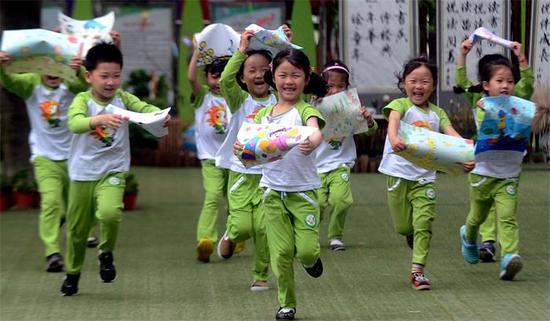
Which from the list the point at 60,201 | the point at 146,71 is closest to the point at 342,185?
the point at 60,201

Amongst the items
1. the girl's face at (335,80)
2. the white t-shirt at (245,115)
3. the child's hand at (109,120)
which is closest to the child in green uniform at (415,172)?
the white t-shirt at (245,115)

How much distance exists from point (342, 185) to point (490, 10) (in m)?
2.07

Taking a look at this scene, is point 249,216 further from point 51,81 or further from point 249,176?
point 51,81

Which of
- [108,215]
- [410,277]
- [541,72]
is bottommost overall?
[410,277]

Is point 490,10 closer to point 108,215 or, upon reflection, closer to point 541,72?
point 541,72

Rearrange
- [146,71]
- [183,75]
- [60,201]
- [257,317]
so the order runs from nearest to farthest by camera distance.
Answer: [257,317] → [60,201] → [183,75] → [146,71]

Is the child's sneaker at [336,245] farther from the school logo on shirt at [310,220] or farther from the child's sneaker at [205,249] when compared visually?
the school logo on shirt at [310,220]

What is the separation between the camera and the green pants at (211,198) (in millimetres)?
10289

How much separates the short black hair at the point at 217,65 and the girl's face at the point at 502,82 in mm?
2044

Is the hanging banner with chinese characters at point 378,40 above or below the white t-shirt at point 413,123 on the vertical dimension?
above

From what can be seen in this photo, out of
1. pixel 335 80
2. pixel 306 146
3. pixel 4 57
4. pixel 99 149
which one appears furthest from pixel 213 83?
pixel 306 146

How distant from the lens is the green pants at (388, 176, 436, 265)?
8836 millimetres

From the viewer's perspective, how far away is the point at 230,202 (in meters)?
8.83

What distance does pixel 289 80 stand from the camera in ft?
25.1
